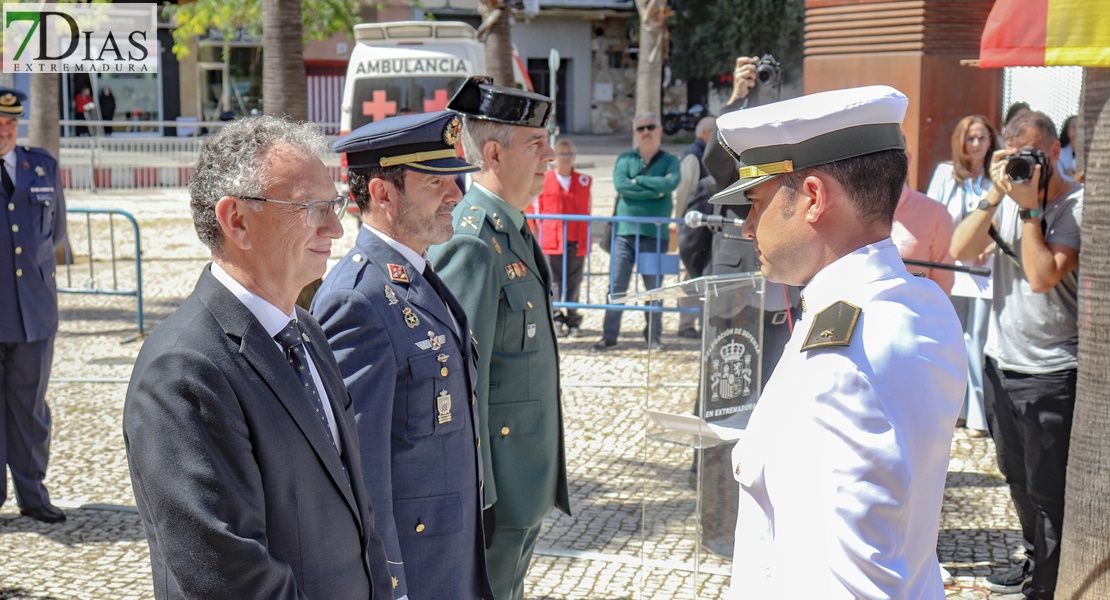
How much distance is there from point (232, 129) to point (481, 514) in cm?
137

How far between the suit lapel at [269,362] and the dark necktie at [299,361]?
0.15 ft

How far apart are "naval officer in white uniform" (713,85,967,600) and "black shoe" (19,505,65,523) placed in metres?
4.88

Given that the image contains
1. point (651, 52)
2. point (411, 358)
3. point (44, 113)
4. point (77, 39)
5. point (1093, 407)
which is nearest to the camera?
point (411, 358)

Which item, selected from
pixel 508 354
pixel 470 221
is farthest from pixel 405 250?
pixel 508 354

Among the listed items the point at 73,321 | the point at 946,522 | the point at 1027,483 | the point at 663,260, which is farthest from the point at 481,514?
the point at 73,321

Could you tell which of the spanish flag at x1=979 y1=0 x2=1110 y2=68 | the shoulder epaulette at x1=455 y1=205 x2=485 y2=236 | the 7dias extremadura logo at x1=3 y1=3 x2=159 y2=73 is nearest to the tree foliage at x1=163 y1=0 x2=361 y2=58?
the 7dias extremadura logo at x1=3 y1=3 x2=159 y2=73

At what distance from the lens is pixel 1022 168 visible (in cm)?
461

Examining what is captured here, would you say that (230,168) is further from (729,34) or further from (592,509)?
(729,34)

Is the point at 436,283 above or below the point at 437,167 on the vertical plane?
below

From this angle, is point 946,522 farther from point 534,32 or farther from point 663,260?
point 534,32

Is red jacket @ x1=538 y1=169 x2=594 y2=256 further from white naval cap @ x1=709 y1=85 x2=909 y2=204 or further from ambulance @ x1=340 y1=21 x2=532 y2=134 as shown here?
white naval cap @ x1=709 y1=85 x2=909 y2=204

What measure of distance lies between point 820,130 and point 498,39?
39.1ft

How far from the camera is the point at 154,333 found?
2275mm

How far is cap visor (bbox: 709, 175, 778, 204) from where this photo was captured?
208cm
